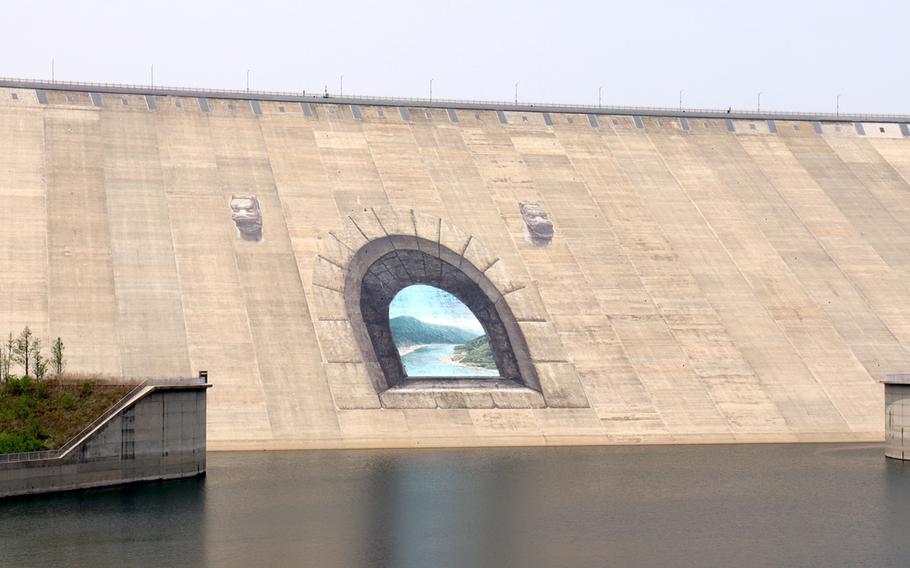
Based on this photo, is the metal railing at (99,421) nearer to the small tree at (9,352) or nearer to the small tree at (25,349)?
the small tree at (25,349)

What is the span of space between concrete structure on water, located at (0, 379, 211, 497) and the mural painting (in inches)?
1044

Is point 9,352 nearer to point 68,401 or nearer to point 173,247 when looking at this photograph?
point 173,247

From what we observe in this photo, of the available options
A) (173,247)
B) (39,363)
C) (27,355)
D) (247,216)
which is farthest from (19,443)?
(247,216)

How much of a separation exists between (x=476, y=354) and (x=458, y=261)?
8.08 metres

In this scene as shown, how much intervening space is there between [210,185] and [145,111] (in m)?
12.6

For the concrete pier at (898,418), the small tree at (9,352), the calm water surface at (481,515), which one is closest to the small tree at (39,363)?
the small tree at (9,352)

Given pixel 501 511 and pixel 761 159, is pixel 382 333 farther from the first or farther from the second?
pixel 761 159

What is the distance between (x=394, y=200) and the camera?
116438 mm

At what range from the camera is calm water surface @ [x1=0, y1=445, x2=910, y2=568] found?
60.8 meters

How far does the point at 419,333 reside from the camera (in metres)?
108

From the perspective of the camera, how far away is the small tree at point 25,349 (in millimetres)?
87500

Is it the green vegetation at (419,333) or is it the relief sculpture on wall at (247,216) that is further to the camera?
the relief sculpture on wall at (247,216)

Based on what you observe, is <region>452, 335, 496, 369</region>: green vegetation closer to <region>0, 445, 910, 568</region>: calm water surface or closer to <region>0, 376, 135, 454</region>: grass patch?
<region>0, 445, 910, 568</region>: calm water surface

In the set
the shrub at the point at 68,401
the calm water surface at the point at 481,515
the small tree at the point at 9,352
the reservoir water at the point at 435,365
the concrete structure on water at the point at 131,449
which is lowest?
the calm water surface at the point at 481,515
